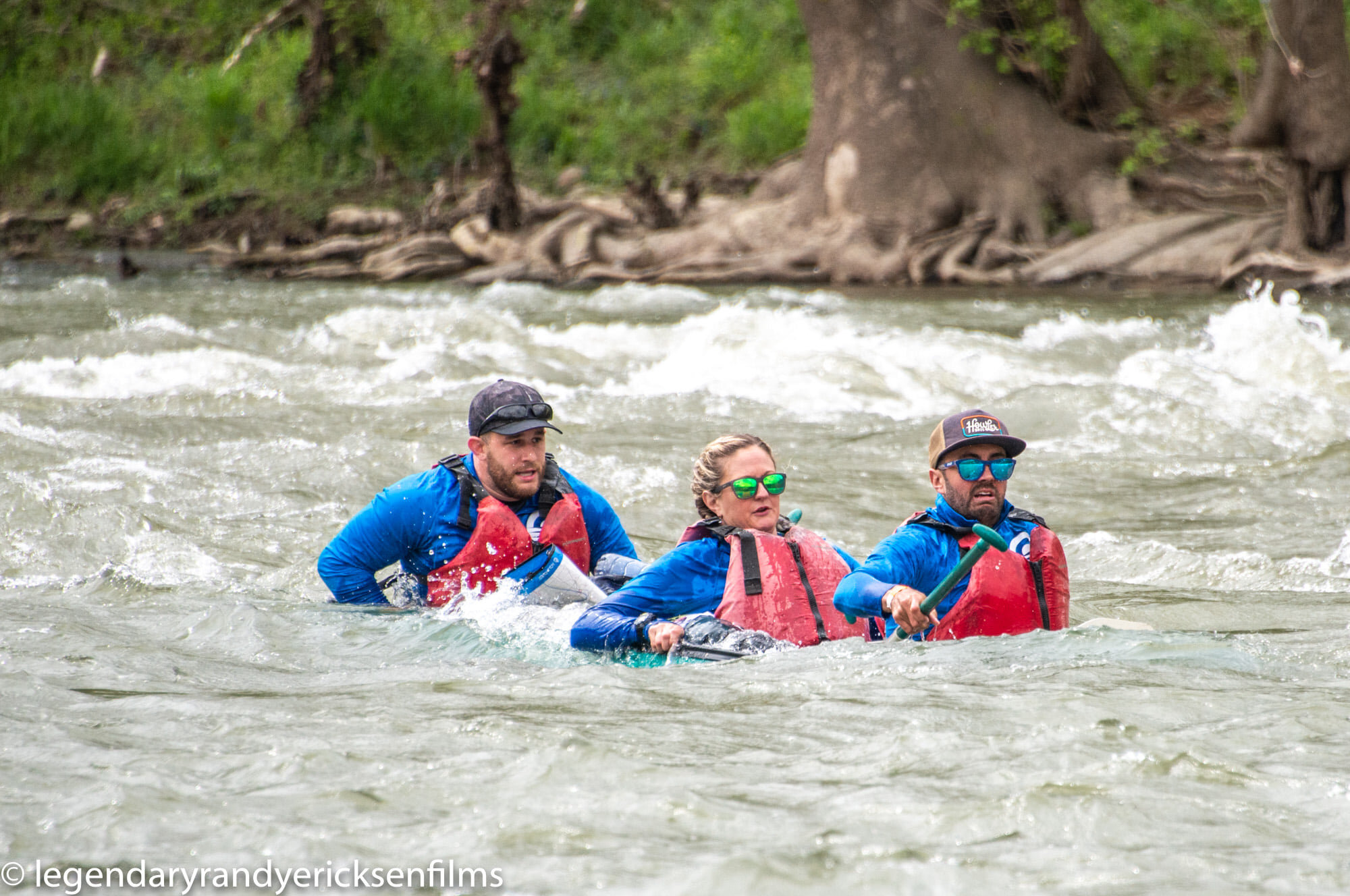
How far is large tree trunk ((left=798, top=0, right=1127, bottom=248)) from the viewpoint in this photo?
19719 mm

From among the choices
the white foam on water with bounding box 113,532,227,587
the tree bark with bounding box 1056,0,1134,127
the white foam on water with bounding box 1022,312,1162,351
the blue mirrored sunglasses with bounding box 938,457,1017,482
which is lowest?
the white foam on water with bounding box 113,532,227,587

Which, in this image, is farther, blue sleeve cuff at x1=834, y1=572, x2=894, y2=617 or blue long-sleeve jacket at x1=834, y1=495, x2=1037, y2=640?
blue long-sleeve jacket at x1=834, y1=495, x2=1037, y2=640

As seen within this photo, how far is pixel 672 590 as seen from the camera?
5004 mm

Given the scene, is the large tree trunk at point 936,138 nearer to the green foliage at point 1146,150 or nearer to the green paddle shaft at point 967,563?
the green foliage at point 1146,150

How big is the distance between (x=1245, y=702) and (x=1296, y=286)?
13140mm

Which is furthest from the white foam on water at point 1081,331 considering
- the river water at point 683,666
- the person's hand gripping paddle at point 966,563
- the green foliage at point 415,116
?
the green foliage at point 415,116

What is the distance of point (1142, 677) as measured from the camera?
437 cm

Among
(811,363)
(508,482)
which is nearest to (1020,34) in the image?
(811,363)

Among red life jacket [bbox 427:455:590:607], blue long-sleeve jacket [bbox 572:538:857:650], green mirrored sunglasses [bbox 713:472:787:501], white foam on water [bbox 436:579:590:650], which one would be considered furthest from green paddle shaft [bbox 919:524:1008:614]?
red life jacket [bbox 427:455:590:607]

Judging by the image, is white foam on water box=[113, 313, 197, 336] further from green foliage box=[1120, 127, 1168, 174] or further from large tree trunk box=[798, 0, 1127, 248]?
green foliage box=[1120, 127, 1168, 174]

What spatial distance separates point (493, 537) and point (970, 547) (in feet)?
6.01

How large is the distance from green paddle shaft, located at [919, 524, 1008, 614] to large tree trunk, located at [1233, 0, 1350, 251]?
13176mm

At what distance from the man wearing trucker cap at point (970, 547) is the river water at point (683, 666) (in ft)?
0.43

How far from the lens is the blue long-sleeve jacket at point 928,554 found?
15.5 feet
